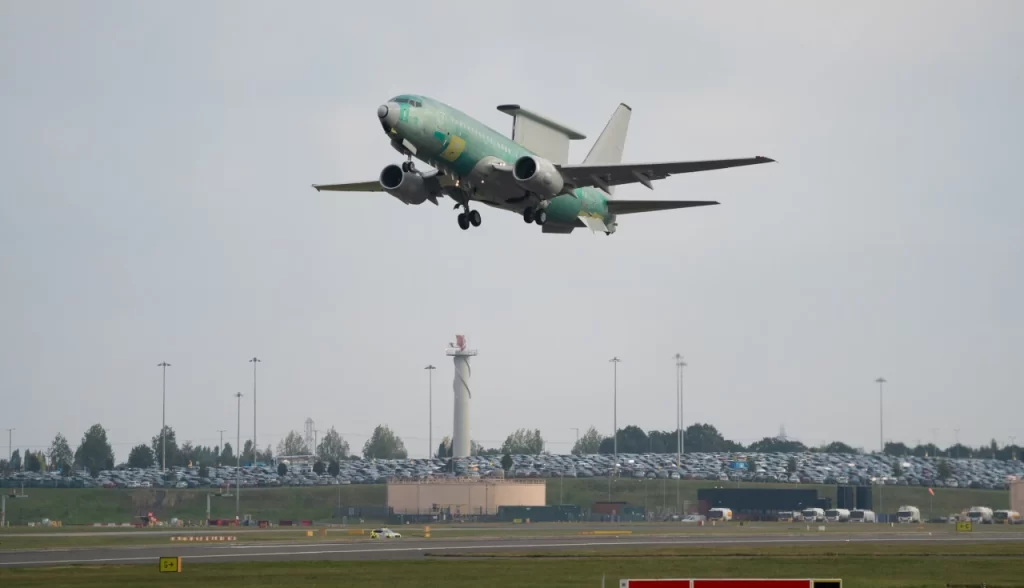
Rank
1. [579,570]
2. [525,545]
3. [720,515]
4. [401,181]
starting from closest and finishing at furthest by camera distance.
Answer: [401,181] < [579,570] < [525,545] < [720,515]

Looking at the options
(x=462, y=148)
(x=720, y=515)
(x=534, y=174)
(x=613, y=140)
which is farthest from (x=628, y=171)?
(x=720, y=515)

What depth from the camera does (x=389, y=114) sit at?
62094mm

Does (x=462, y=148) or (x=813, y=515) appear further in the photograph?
(x=813, y=515)

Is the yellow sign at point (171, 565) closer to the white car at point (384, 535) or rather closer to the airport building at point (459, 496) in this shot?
the white car at point (384, 535)

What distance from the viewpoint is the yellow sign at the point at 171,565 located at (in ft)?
220

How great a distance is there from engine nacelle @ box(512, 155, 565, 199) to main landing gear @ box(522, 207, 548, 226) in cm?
365

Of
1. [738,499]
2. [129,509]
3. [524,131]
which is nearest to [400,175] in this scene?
[524,131]

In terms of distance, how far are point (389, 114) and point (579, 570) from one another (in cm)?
2703

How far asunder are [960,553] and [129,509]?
14043 centimetres

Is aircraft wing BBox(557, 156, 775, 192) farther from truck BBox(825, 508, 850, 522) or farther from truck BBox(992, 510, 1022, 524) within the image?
truck BBox(992, 510, 1022, 524)

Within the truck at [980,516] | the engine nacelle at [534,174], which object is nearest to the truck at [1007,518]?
the truck at [980,516]

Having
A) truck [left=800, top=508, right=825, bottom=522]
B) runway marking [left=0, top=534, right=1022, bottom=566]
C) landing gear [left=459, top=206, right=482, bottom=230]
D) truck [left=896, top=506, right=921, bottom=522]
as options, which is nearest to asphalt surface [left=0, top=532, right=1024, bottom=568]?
runway marking [left=0, top=534, right=1022, bottom=566]

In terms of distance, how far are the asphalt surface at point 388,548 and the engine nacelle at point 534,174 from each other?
87.9 feet

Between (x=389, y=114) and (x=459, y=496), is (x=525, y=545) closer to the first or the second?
(x=389, y=114)
